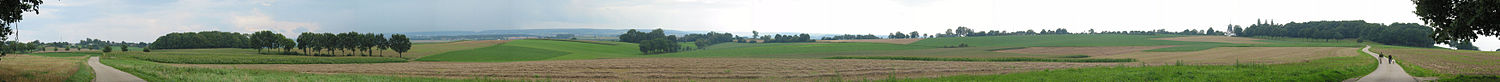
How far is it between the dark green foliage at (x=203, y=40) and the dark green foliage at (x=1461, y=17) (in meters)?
74.0

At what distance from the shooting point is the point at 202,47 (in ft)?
214

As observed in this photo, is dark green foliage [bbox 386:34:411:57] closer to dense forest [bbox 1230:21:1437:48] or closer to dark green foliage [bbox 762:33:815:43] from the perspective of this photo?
dark green foliage [bbox 762:33:815:43]

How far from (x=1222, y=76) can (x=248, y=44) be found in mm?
72966

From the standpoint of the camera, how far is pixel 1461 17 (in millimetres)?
19812

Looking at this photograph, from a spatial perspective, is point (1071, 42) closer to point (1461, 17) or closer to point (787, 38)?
point (787, 38)

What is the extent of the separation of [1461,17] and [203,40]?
249 ft

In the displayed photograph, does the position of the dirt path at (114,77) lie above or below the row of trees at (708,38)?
below

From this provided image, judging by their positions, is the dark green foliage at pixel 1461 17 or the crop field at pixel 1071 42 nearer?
the dark green foliage at pixel 1461 17

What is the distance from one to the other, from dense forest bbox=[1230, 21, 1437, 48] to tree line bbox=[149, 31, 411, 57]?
8775 centimetres

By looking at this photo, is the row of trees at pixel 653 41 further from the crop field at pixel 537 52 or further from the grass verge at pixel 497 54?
the grass verge at pixel 497 54

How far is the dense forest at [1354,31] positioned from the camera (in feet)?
260

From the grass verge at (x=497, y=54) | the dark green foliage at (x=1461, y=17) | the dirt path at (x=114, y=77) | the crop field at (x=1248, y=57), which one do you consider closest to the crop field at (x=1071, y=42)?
the crop field at (x=1248, y=57)

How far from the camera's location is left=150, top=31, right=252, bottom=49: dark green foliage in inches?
2474

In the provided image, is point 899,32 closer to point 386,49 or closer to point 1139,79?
point 386,49
